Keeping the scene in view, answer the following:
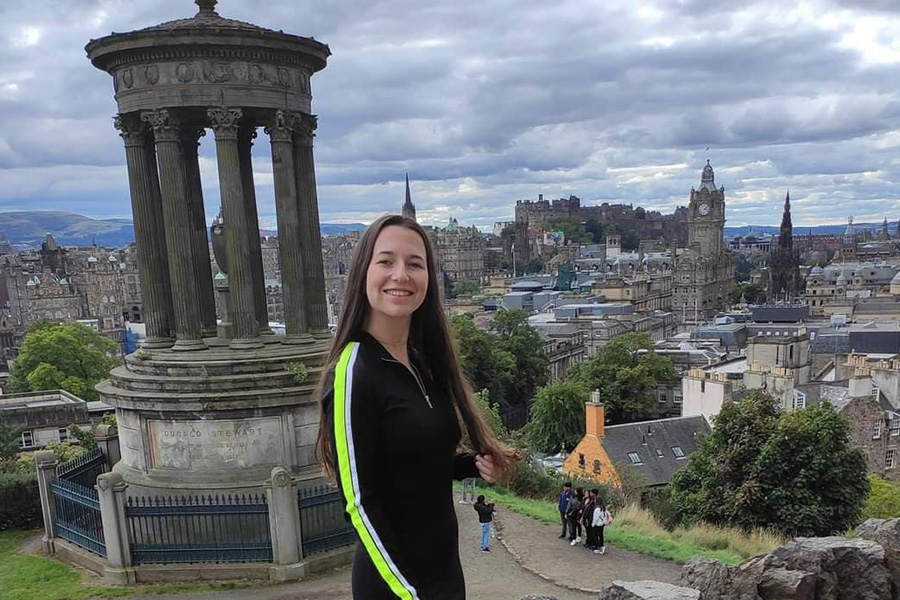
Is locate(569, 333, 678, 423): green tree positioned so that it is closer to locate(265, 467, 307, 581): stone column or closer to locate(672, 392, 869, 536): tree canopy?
locate(672, 392, 869, 536): tree canopy

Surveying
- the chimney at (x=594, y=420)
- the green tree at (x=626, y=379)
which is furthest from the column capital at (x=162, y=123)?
the green tree at (x=626, y=379)

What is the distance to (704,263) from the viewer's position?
108 meters

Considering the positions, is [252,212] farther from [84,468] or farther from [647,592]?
[647,592]

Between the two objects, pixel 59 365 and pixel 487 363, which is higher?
pixel 59 365

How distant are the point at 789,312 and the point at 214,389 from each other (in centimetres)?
6347

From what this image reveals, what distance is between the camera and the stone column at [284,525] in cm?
1117

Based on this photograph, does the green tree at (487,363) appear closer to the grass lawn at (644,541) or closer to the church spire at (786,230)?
the grass lawn at (644,541)

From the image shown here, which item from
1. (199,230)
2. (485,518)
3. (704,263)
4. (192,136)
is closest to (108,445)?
(199,230)

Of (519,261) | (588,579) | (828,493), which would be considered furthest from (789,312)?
(519,261)

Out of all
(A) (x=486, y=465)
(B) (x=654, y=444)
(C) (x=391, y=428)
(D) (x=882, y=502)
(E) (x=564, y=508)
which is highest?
(C) (x=391, y=428)

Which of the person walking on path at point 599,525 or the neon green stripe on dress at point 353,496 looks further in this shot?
the person walking on path at point 599,525

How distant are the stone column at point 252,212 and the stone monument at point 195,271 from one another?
0.99 meters

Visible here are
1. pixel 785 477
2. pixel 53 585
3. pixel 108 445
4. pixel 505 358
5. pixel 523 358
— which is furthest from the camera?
pixel 523 358

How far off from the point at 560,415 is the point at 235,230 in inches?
1154
